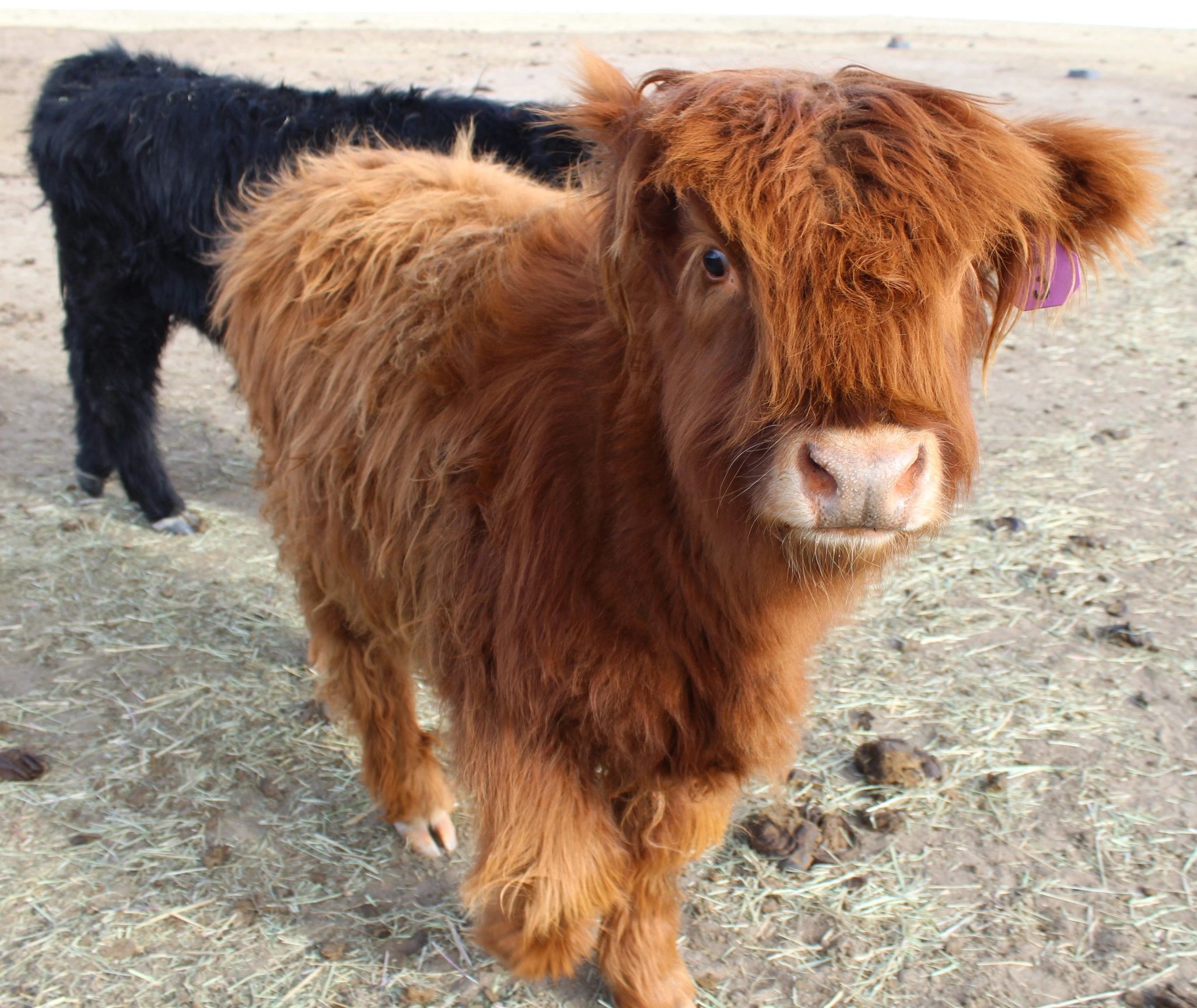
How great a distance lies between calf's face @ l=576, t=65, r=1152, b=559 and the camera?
1.42 m

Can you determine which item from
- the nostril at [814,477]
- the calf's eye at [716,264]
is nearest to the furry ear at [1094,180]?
the calf's eye at [716,264]

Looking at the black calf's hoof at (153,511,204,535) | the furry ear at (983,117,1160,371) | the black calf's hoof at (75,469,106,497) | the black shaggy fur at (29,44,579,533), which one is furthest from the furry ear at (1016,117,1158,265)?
the black calf's hoof at (75,469,106,497)

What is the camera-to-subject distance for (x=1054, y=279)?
Answer: 1.84 metres

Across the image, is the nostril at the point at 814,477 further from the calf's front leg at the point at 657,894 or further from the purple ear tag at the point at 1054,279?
the calf's front leg at the point at 657,894

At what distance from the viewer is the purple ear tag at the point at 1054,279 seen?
177 cm

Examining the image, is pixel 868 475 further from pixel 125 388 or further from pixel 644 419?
pixel 125 388

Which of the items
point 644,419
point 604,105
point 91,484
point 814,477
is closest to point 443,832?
point 644,419

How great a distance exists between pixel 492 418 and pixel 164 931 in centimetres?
142

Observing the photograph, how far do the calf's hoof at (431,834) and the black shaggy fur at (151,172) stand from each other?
202cm

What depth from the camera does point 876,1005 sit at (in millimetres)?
2229

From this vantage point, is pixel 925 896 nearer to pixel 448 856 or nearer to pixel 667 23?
pixel 448 856

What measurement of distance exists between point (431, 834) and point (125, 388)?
2.44m

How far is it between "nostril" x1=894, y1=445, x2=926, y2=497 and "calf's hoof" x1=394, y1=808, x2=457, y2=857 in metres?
1.74

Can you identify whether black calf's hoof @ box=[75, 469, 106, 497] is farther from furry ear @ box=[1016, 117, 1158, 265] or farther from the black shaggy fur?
furry ear @ box=[1016, 117, 1158, 265]
